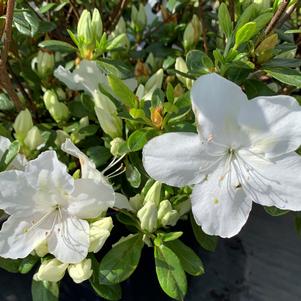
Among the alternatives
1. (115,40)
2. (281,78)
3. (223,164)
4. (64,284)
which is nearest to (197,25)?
(115,40)

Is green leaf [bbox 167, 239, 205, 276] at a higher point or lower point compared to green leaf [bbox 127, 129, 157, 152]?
lower

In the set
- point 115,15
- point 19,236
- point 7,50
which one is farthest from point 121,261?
point 115,15

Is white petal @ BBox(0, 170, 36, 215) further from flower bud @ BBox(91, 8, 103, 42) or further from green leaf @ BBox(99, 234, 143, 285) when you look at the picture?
flower bud @ BBox(91, 8, 103, 42)

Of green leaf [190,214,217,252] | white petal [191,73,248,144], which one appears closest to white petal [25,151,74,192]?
white petal [191,73,248,144]

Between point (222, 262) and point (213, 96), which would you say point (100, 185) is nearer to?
point (213, 96)

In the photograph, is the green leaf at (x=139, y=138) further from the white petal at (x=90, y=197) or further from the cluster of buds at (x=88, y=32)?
the cluster of buds at (x=88, y=32)

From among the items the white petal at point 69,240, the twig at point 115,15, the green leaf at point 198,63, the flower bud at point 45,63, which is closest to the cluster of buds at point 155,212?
the white petal at point 69,240

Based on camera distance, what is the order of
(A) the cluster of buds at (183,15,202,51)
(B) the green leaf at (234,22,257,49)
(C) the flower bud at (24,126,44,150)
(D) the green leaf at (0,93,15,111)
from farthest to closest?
(A) the cluster of buds at (183,15,202,51), (D) the green leaf at (0,93,15,111), (C) the flower bud at (24,126,44,150), (B) the green leaf at (234,22,257,49)

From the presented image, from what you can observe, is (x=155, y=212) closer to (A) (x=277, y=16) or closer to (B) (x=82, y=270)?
(B) (x=82, y=270)
